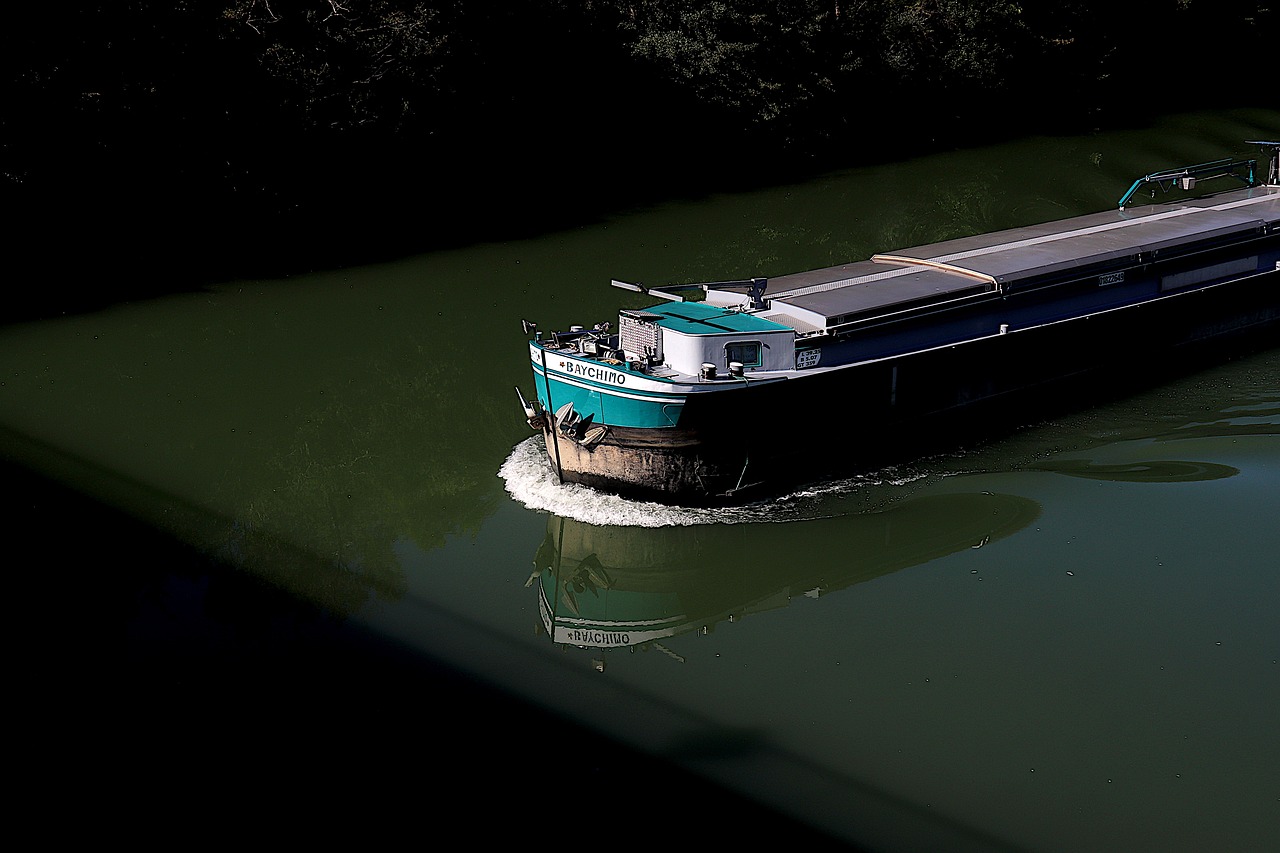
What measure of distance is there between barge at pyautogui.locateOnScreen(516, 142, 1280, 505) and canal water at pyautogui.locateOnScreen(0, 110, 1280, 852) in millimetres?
398

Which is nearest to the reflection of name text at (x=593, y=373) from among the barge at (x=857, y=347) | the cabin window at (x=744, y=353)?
the barge at (x=857, y=347)

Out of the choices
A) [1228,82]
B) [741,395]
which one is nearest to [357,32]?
[741,395]

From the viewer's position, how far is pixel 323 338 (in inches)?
931

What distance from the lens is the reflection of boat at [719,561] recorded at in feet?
46.8

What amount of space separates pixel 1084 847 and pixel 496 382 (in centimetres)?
1275

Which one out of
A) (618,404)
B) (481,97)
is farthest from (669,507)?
(481,97)

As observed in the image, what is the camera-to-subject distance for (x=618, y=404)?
15.4 m

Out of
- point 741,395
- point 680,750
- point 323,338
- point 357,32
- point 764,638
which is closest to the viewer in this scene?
point 680,750

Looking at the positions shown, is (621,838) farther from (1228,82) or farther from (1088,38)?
(1228,82)

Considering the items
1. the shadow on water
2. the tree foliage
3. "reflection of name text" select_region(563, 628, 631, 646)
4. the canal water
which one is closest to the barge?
the canal water

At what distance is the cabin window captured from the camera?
51.5ft

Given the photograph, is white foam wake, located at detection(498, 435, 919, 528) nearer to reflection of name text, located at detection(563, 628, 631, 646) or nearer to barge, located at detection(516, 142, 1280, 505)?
barge, located at detection(516, 142, 1280, 505)

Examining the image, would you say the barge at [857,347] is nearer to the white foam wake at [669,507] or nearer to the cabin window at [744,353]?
the cabin window at [744,353]

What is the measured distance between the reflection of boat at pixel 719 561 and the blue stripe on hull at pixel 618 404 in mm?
1347
